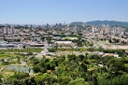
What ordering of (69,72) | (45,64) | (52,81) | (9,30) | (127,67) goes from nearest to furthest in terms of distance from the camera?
1. (52,81)
2. (69,72)
3. (127,67)
4. (45,64)
5. (9,30)

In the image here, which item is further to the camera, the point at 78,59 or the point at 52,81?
the point at 78,59

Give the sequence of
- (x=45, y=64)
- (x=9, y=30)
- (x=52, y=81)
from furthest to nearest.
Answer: (x=9, y=30), (x=45, y=64), (x=52, y=81)

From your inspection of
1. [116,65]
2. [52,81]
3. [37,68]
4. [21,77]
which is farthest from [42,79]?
[116,65]

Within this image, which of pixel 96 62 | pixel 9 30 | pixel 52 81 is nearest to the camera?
pixel 52 81

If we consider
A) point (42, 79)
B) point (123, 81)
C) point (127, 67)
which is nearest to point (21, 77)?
point (42, 79)

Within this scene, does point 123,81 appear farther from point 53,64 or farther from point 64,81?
point 53,64

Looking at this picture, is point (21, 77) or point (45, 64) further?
point (45, 64)

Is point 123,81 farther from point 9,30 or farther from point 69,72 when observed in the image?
point 9,30

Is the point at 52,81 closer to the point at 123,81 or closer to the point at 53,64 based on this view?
the point at 123,81

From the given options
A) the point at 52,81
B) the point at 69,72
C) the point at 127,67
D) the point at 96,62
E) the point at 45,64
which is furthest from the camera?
the point at 96,62
